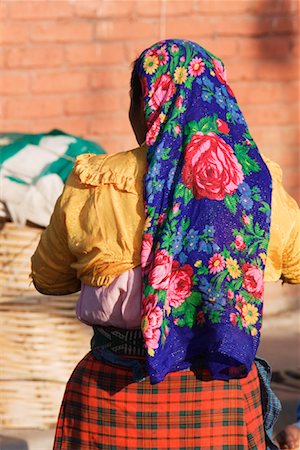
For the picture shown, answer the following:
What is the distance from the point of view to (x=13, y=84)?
6102 millimetres

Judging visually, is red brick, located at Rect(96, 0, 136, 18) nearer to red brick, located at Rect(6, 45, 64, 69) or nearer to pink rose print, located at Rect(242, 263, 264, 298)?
red brick, located at Rect(6, 45, 64, 69)

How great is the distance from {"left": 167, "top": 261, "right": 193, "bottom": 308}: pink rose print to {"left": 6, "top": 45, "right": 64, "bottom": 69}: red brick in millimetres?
3881

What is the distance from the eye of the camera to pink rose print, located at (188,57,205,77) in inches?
100

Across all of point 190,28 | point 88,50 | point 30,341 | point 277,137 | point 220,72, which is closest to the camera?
point 220,72

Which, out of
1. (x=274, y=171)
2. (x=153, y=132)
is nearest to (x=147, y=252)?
(x=153, y=132)

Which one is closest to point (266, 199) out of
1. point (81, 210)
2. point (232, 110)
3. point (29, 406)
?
point (232, 110)

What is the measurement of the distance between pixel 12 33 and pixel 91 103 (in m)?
0.62

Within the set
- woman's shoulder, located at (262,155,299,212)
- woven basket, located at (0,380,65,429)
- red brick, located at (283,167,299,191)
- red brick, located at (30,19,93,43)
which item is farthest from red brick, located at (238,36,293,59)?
woman's shoulder, located at (262,155,299,212)

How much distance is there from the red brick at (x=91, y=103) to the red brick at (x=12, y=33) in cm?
45

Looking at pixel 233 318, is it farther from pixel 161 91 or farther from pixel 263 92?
pixel 263 92

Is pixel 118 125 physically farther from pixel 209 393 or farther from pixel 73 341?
pixel 209 393

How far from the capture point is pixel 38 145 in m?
4.43

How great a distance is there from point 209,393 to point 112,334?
283 mm

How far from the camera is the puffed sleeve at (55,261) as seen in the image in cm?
260
